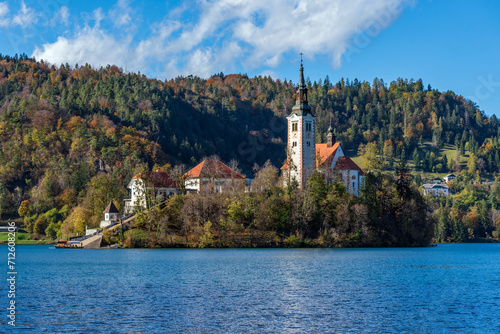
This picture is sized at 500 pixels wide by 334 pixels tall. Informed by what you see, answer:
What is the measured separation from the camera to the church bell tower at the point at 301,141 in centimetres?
12431

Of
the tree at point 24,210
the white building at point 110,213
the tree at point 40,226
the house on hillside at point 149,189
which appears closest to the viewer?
the house on hillside at point 149,189

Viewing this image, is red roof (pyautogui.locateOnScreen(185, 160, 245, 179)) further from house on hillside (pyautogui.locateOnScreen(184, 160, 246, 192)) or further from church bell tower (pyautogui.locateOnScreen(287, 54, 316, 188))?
church bell tower (pyautogui.locateOnScreen(287, 54, 316, 188))

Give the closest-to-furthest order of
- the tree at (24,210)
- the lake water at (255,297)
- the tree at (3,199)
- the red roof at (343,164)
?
the lake water at (255,297) → the red roof at (343,164) → the tree at (24,210) → the tree at (3,199)

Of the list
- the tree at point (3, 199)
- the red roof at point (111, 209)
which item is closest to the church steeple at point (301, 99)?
the red roof at point (111, 209)

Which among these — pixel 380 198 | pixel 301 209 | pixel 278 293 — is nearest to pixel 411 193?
pixel 380 198

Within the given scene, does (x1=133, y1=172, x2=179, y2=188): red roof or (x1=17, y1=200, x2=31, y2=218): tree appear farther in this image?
(x1=17, y1=200, x2=31, y2=218): tree

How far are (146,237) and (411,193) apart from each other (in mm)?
54943

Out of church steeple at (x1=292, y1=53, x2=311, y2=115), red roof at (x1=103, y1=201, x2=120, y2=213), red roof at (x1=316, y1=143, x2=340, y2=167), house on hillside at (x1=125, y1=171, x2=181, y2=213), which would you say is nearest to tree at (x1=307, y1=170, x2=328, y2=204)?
red roof at (x1=316, y1=143, x2=340, y2=167)

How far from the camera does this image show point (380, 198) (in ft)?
384

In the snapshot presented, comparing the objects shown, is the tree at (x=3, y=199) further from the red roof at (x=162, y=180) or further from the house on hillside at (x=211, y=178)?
the house on hillside at (x=211, y=178)

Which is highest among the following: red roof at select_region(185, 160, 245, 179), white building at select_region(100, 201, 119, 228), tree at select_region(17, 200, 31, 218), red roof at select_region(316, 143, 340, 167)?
red roof at select_region(316, 143, 340, 167)

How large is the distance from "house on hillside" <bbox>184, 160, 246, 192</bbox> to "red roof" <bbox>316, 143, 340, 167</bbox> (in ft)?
55.3

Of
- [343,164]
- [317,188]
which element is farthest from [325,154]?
[317,188]

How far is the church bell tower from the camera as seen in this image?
12431 cm
